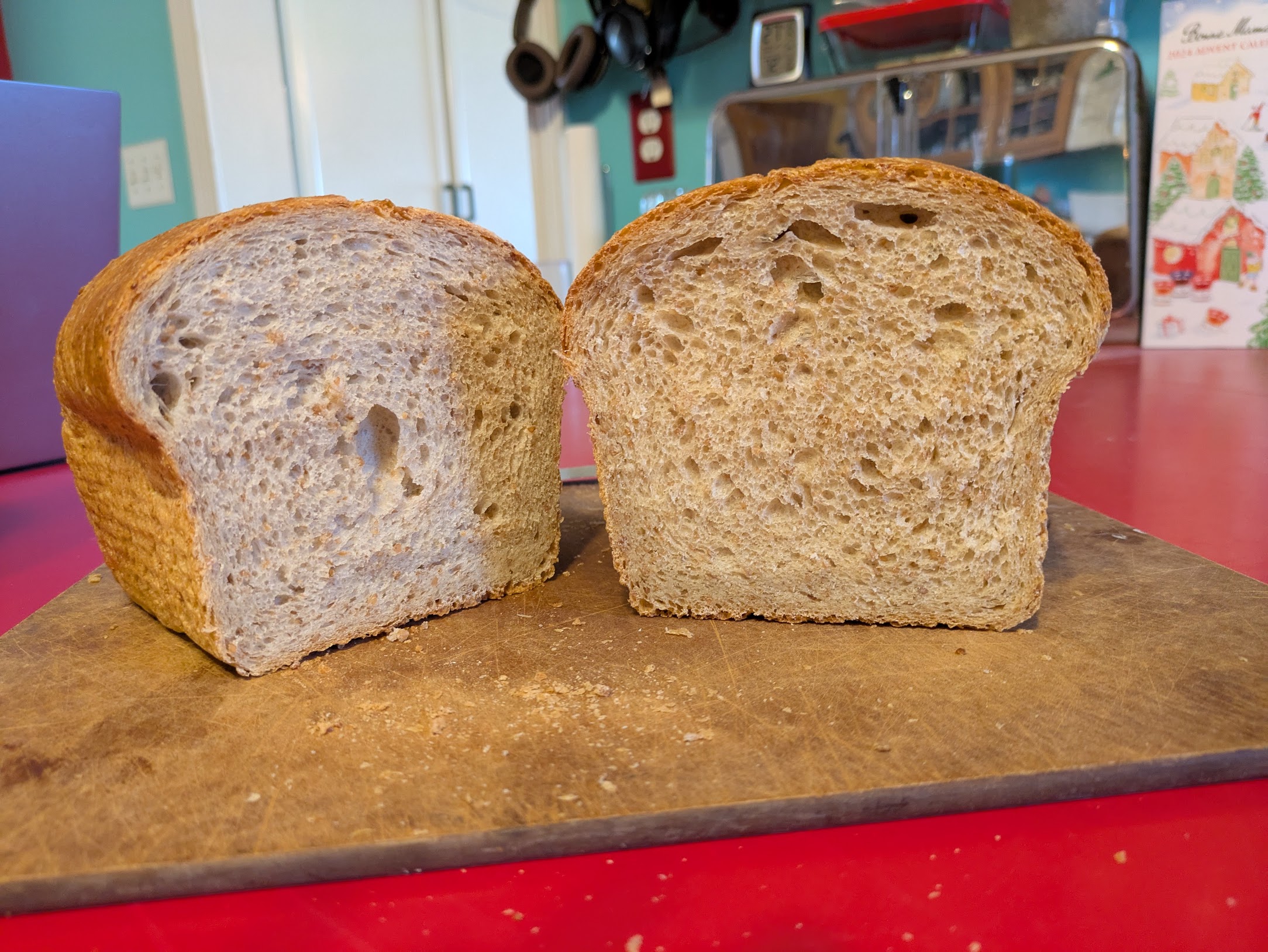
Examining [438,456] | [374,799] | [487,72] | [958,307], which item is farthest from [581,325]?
[487,72]

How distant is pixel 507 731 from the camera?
1379 mm

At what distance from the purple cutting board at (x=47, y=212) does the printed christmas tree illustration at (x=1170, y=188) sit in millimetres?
4637

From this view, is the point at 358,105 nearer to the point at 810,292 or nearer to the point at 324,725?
the point at 810,292

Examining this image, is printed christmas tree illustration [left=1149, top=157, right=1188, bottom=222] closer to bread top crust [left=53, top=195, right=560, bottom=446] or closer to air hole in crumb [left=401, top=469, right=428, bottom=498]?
bread top crust [left=53, top=195, right=560, bottom=446]

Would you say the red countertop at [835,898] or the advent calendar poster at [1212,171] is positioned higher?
the advent calendar poster at [1212,171]

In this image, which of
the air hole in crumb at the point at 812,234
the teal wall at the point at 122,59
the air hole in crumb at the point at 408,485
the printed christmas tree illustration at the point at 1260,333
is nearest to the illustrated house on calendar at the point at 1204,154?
the printed christmas tree illustration at the point at 1260,333

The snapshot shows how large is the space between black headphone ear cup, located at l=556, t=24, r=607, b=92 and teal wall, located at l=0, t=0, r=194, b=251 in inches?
96.1

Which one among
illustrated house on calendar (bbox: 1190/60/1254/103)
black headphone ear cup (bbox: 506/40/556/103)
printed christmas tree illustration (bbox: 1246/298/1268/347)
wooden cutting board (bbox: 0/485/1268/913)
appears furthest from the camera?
black headphone ear cup (bbox: 506/40/556/103)

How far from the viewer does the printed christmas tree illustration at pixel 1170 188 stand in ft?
14.5

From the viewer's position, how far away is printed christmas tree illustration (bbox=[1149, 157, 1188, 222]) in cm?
443

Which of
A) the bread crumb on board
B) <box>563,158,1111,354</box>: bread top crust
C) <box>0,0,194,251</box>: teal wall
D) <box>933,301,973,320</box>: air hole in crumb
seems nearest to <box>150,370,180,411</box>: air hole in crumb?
the bread crumb on board

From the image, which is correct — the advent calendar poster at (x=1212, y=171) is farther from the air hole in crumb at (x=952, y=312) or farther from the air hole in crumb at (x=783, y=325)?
the air hole in crumb at (x=783, y=325)

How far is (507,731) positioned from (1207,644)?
122cm

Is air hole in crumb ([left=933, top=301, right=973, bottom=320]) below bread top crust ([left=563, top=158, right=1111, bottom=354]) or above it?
below
